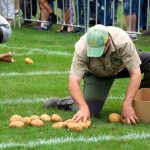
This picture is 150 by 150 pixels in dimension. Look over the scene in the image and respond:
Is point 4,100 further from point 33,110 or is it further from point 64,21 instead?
point 64,21

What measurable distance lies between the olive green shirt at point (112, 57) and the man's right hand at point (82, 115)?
412mm

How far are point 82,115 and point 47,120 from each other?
1.48 ft

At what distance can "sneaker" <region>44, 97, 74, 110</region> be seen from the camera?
7.32 m

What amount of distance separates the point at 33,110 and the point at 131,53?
4.91 ft

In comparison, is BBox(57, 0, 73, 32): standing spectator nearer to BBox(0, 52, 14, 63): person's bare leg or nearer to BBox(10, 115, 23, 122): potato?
BBox(0, 52, 14, 63): person's bare leg

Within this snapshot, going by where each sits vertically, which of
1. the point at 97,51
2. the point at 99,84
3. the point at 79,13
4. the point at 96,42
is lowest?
the point at 79,13

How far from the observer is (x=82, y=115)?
642cm

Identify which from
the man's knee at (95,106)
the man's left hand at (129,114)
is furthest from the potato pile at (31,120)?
the man's left hand at (129,114)

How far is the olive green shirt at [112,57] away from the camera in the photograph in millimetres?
6481

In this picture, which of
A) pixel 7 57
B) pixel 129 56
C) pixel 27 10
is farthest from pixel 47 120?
pixel 27 10

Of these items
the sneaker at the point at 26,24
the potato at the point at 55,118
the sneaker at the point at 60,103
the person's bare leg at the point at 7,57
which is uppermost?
the potato at the point at 55,118

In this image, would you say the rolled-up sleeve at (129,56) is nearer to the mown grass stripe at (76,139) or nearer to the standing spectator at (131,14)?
the mown grass stripe at (76,139)

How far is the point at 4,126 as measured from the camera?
21.2ft

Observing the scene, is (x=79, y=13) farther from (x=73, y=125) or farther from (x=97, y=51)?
(x=73, y=125)
